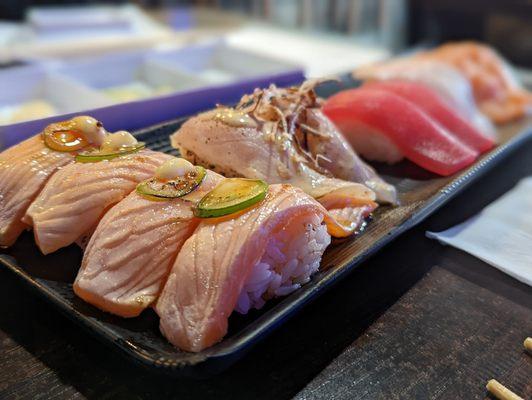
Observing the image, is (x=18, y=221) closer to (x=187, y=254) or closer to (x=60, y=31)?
(x=187, y=254)

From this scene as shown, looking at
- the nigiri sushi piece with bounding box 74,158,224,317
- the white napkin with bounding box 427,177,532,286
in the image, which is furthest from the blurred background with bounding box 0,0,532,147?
the white napkin with bounding box 427,177,532,286

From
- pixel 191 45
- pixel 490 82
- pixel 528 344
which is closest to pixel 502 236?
pixel 528 344

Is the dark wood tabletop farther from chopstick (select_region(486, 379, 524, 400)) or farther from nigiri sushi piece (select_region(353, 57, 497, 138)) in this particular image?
nigiri sushi piece (select_region(353, 57, 497, 138))

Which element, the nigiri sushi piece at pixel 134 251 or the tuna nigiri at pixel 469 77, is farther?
the tuna nigiri at pixel 469 77

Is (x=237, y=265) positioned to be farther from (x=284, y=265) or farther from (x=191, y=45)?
(x=191, y=45)

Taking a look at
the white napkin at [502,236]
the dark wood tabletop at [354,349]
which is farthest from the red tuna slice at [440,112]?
the dark wood tabletop at [354,349]

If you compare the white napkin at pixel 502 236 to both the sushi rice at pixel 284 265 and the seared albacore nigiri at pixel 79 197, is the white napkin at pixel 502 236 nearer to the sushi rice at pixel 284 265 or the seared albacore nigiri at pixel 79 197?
the sushi rice at pixel 284 265
